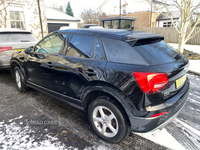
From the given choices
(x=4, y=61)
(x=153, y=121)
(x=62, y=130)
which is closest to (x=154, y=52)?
(x=153, y=121)

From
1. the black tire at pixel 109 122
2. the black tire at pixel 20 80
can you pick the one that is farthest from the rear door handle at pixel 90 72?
the black tire at pixel 20 80

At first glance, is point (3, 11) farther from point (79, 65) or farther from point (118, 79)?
point (118, 79)

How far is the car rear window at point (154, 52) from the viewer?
2199 millimetres

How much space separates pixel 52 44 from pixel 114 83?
1918 mm

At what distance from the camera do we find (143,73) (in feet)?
6.54

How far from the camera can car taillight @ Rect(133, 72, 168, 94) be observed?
197 cm

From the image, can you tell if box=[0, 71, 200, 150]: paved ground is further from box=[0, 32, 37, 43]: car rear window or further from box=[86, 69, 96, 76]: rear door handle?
box=[0, 32, 37, 43]: car rear window

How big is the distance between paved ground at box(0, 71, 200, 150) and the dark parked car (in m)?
1.86

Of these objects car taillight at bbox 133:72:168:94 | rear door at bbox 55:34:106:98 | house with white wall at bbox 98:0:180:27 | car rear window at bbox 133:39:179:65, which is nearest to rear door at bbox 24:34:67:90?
rear door at bbox 55:34:106:98

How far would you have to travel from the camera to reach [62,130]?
280 centimetres

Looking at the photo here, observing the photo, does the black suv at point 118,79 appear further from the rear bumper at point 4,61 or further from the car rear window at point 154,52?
the rear bumper at point 4,61

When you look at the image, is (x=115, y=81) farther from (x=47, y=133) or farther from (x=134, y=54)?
(x=47, y=133)

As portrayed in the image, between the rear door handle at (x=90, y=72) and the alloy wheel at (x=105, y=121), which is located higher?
the rear door handle at (x=90, y=72)

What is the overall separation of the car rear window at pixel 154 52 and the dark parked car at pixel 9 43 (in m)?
4.62
